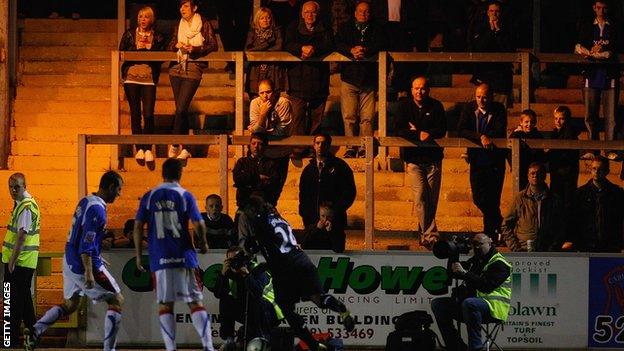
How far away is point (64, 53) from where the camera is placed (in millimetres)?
22328

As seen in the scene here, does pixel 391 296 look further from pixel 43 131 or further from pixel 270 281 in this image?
pixel 43 131

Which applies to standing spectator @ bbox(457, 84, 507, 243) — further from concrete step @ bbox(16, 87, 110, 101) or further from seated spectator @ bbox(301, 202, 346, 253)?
concrete step @ bbox(16, 87, 110, 101)

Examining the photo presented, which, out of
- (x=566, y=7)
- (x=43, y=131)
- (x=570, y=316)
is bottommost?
(x=570, y=316)

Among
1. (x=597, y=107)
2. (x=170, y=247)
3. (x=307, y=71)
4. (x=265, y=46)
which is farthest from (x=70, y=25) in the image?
(x=170, y=247)

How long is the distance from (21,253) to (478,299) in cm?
496

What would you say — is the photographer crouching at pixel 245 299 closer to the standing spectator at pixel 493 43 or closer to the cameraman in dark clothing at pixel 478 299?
the cameraman in dark clothing at pixel 478 299

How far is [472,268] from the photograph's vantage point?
1645cm

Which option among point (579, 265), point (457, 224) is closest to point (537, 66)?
point (457, 224)

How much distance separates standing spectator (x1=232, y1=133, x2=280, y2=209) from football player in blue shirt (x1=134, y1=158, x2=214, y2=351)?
8.69 feet

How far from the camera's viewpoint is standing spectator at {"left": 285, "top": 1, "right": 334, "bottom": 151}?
741 inches

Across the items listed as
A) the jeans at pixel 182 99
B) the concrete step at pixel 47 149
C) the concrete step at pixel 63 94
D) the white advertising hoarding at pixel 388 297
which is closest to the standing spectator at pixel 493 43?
the white advertising hoarding at pixel 388 297

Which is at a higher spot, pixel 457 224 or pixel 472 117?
pixel 472 117

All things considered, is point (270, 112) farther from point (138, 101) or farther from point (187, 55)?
point (138, 101)

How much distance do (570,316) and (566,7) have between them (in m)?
8.18
